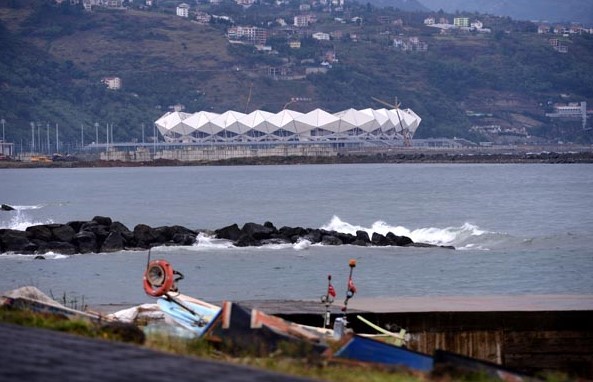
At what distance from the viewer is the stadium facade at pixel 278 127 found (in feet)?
474

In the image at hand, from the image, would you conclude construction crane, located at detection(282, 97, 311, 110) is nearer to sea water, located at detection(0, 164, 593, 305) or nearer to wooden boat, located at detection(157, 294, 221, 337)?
sea water, located at detection(0, 164, 593, 305)

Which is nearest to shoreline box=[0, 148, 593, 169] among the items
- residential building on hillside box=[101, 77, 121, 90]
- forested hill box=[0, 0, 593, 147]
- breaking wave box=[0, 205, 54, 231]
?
forested hill box=[0, 0, 593, 147]

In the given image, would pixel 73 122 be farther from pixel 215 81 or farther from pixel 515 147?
pixel 515 147

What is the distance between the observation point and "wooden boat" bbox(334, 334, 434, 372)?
9.66 metres

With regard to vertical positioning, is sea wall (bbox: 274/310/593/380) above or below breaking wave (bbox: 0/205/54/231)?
above

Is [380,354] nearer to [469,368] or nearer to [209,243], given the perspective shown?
[469,368]

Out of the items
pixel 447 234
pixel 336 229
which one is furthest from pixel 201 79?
pixel 447 234

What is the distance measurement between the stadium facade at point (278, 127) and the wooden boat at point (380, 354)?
134 meters

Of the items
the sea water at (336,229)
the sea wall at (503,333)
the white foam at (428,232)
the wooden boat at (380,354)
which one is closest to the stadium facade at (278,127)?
the sea water at (336,229)

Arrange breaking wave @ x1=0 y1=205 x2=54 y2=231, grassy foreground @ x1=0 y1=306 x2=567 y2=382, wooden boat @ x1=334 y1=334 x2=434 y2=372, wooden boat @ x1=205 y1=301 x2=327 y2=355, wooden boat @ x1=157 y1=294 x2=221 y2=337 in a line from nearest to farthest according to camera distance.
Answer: grassy foreground @ x1=0 y1=306 x2=567 y2=382, wooden boat @ x1=334 y1=334 x2=434 y2=372, wooden boat @ x1=205 y1=301 x2=327 y2=355, wooden boat @ x1=157 y1=294 x2=221 y2=337, breaking wave @ x1=0 y1=205 x2=54 y2=231

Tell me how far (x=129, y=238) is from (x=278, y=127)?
11343cm

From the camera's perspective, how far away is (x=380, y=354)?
9.72m

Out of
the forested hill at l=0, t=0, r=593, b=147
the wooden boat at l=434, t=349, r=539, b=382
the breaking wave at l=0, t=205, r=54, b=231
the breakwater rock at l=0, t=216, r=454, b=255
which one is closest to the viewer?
the wooden boat at l=434, t=349, r=539, b=382

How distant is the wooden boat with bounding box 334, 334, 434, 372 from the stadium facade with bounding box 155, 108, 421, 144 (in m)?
134
